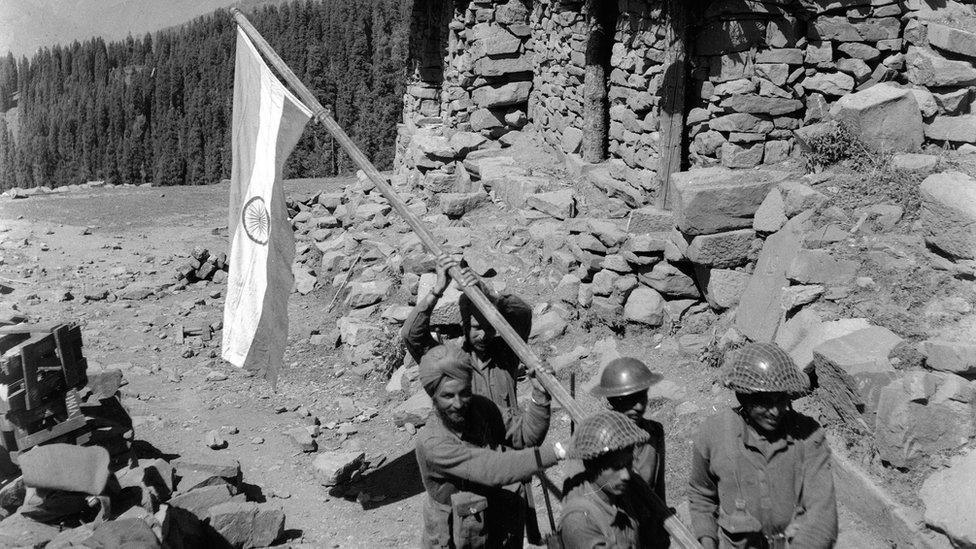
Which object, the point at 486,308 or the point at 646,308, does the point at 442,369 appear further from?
the point at 646,308

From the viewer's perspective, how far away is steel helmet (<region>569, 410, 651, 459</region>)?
3.31 m

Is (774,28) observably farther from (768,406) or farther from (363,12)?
(363,12)

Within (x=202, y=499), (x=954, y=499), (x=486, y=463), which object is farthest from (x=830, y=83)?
(x=202, y=499)

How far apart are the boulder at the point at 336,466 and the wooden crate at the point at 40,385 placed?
191 centimetres

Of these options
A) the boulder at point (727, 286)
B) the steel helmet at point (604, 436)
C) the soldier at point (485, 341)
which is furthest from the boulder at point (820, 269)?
the steel helmet at point (604, 436)

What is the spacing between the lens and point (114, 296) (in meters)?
13.3

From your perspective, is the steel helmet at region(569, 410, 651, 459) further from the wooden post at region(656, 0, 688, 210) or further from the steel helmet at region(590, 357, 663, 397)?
the wooden post at region(656, 0, 688, 210)

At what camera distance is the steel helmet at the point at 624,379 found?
12.8 feet

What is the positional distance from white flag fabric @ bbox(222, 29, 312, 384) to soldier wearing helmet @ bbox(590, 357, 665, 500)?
8.97ft

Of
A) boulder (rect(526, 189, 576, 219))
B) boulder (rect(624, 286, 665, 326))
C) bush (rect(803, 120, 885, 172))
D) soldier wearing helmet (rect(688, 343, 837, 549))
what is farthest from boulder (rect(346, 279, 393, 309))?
soldier wearing helmet (rect(688, 343, 837, 549))

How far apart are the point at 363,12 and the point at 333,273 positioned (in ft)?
101

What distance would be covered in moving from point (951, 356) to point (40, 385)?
6.17 meters

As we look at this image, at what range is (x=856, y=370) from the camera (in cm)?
547

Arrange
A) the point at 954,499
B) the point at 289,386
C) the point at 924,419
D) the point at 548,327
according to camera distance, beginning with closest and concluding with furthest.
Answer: the point at 954,499
the point at 924,419
the point at 548,327
the point at 289,386
